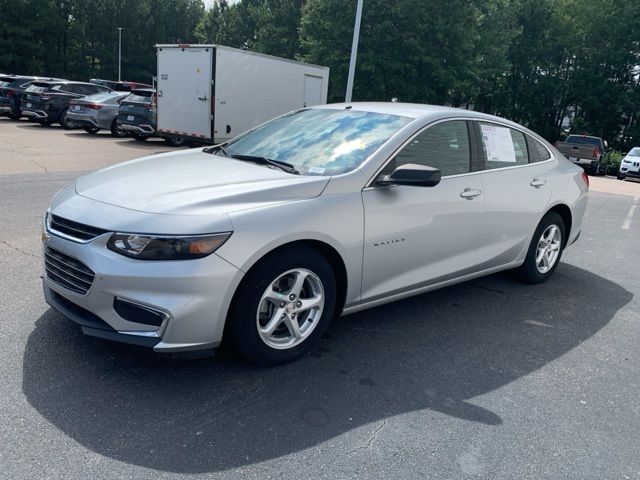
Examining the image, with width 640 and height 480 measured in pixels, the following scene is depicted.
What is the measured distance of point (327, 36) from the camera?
3178 centimetres

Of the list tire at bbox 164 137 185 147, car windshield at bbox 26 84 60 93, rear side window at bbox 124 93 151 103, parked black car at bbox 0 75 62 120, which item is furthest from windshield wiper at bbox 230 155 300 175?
parked black car at bbox 0 75 62 120

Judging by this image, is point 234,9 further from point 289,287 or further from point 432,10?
point 289,287

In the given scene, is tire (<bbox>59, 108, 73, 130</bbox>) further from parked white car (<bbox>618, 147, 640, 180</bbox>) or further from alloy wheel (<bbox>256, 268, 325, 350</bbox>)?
parked white car (<bbox>618, 147, 640, 180</bbox>)

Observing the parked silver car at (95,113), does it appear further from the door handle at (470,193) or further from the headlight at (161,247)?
the headlight at (161,247)

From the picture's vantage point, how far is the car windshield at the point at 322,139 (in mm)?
3764

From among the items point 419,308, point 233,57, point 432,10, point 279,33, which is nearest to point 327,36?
point 432,10

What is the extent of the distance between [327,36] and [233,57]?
696 inches

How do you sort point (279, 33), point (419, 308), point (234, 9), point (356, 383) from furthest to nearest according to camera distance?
point (234, 9) → point (279, 33) → point (419, 308) → point (356, 383)

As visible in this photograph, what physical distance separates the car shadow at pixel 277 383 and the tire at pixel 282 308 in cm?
15

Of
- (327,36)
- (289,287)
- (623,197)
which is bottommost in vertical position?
(623,197)

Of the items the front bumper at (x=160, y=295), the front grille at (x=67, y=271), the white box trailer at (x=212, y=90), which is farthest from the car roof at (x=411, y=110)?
the white box trailer at (x=212, y=90)

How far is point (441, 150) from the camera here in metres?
4.21

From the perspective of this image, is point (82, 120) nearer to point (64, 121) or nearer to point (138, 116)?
point (64, 121)

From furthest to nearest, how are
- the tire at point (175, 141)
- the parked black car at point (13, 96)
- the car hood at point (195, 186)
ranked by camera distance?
the parked black car at point (13, 96) → the tire at point (175, 141) → the car hood at point (195, 186)
